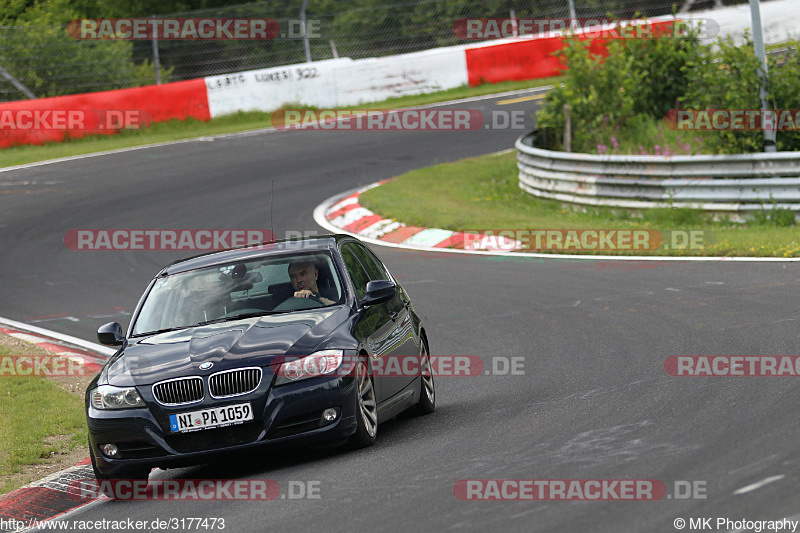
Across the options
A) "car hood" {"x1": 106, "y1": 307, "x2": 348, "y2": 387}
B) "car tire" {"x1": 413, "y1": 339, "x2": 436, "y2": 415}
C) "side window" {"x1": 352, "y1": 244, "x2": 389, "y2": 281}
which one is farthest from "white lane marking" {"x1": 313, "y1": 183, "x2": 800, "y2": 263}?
"car hood" {"x1": 106, "y1": 307, "x2": 348, "y2": 387}

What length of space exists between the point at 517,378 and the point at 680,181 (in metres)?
8.99

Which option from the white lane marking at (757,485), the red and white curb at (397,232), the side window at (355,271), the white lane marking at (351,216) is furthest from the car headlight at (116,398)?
the white lane marking at (351,216)

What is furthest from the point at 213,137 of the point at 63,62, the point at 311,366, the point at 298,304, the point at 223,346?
the point at 311,366

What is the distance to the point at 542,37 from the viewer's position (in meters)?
33.6

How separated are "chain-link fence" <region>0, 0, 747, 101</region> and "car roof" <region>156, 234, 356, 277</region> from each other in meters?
20.7

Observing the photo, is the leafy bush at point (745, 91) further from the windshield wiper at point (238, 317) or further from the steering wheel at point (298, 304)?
the windshield wiper at point (238, 317)

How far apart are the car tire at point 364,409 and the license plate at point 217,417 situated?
0.71 metres

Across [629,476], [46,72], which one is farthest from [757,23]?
[46,72]

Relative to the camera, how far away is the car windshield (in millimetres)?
8273

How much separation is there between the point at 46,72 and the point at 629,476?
25310mm

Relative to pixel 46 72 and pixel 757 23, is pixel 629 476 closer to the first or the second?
pixel 757 23

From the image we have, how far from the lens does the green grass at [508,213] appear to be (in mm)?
15703

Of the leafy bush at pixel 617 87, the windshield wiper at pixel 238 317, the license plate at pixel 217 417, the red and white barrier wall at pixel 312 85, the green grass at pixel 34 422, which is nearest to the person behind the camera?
the license plate at pixel 217 417

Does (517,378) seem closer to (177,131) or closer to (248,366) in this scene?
(248,366)
